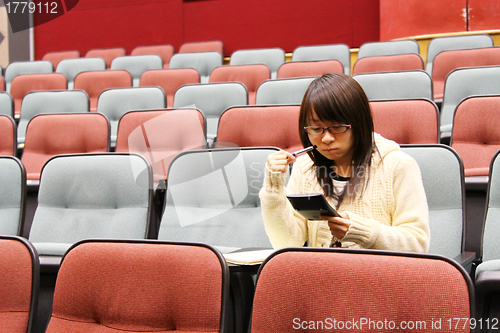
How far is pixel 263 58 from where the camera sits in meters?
1.51

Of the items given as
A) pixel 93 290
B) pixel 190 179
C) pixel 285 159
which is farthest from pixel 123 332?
pixel 190 179

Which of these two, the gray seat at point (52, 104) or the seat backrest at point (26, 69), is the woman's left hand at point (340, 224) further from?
the seat backrest at point (26, 69)

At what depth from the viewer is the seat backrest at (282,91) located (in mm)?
915

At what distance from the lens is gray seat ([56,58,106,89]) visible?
1.62 metres

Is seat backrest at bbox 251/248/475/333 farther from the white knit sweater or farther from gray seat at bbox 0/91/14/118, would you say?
gray seat at bbox 0/91/14/118

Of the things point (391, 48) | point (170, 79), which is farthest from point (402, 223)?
point (391, 48)

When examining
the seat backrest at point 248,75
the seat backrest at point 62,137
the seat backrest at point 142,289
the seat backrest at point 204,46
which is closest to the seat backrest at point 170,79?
the seat backrest at point 248,75

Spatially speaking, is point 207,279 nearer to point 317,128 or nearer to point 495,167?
point 317,128

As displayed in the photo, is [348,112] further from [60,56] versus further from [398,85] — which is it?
[60,56]

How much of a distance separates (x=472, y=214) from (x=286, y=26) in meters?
1.39

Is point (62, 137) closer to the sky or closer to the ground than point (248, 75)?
closer to the ground

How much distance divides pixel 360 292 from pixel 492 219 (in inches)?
11.0

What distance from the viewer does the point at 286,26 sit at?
182 centimetres

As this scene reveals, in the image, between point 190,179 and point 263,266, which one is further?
point 190,179
